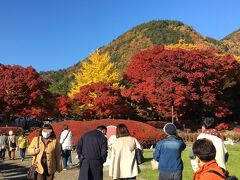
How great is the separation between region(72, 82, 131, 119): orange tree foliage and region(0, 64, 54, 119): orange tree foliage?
409 cm

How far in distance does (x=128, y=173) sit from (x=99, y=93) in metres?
35.5

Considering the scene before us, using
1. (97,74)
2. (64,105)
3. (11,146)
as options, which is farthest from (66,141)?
(97,74)

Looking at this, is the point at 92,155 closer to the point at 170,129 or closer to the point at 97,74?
the point at 170,129

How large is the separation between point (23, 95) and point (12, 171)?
31.3 metres

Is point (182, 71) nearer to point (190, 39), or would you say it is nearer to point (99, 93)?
point (99, 93)

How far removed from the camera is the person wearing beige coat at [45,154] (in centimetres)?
878

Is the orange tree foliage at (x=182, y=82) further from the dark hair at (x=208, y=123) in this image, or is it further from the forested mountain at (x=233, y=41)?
the forested mountain at (x=233, y=41)

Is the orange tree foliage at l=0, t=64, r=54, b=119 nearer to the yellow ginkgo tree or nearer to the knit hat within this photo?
the yellow ginkgo tree

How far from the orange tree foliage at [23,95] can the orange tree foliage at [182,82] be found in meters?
9.33

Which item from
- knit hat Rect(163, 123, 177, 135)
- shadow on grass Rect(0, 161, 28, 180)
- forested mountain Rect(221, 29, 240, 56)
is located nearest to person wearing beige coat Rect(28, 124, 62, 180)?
knit hat Rect(163, 123, 177, 135)

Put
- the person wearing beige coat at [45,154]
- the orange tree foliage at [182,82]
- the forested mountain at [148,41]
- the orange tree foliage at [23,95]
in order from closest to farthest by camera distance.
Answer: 1. the person wearing beige coat at [45,154]
2. the orange tree foliage at [182,82]
3. the orange tree foliage at [23,95]
4. the forested mountain at [148,41]

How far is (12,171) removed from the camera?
16484 mm

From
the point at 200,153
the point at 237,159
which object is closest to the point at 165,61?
the point at 237,159

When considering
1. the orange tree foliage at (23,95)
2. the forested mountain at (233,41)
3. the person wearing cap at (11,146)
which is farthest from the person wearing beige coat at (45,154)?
the forested mountain at (233,41)
